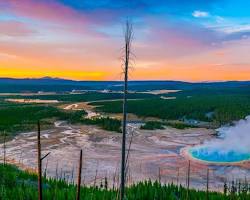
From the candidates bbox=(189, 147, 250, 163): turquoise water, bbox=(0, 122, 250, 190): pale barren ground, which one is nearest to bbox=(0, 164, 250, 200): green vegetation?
bbox=(0, 122, 250, 190): pale barren ground

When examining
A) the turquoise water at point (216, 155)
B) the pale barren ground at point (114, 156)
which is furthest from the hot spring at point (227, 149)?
the pale barren ground at point (114, 156)

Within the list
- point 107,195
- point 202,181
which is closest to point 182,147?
point 202,181

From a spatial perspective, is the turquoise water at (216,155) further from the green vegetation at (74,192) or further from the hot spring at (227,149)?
the green vegetation at (74,192)

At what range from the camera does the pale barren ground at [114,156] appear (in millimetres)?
27812

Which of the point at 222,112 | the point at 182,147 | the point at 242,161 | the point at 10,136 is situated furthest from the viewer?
the point at 222,112

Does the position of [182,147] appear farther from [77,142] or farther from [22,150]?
[22,150]

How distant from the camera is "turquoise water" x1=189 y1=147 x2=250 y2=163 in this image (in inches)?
1323

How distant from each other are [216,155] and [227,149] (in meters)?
2.74

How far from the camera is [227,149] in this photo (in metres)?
37.5

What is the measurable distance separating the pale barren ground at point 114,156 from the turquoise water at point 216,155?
1.28 metres

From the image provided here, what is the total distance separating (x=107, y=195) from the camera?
18.5 m

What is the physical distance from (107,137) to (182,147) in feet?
29.0

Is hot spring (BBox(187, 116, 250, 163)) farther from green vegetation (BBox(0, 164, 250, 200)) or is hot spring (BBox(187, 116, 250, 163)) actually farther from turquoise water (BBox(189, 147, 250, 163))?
green vegetation (BBox(0, 164, 250, 200))

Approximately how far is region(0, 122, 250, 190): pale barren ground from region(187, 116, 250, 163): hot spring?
151 cm
